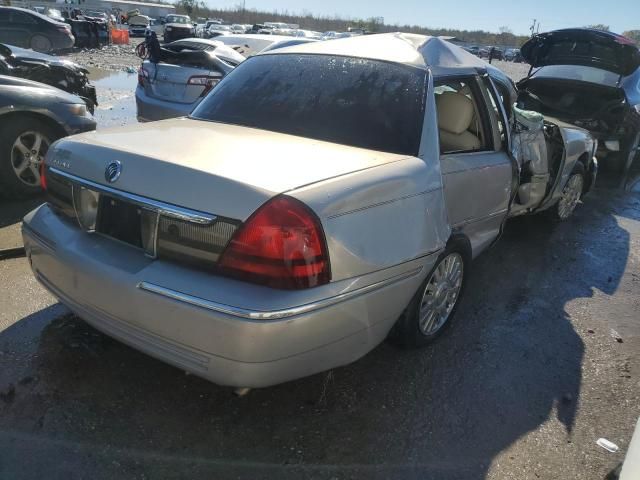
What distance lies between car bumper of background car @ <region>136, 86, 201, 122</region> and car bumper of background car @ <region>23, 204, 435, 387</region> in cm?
452

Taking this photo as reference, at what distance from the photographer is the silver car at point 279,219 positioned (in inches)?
80.7

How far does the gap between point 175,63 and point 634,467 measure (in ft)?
23.3

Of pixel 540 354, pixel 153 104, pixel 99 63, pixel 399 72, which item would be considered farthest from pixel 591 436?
pixel 99 63

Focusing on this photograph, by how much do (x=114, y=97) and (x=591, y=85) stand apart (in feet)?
31.5

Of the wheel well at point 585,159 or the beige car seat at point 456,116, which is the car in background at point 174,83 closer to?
the beige car seat at point 456,116

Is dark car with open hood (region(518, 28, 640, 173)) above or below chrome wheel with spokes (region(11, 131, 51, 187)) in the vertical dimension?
above

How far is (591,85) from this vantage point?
8422mm

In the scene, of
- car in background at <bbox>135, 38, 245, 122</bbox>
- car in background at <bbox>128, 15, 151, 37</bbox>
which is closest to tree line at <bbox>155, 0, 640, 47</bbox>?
car in background at <bbox>128, 15, 151, 37</bbox>

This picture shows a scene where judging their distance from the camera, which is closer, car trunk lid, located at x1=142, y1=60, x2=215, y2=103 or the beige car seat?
the beige car seat

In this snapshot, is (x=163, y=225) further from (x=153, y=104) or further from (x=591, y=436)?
(x=153, y=104)

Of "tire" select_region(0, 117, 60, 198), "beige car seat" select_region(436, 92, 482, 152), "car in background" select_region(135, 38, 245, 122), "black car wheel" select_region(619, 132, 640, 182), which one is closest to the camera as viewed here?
"beige car seat" select_region(436, 92, 482, 152)

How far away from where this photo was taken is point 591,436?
2.66 meters

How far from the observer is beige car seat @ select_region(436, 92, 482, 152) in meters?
3.45

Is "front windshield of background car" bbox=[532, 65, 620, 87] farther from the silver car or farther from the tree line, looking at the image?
the tree line
